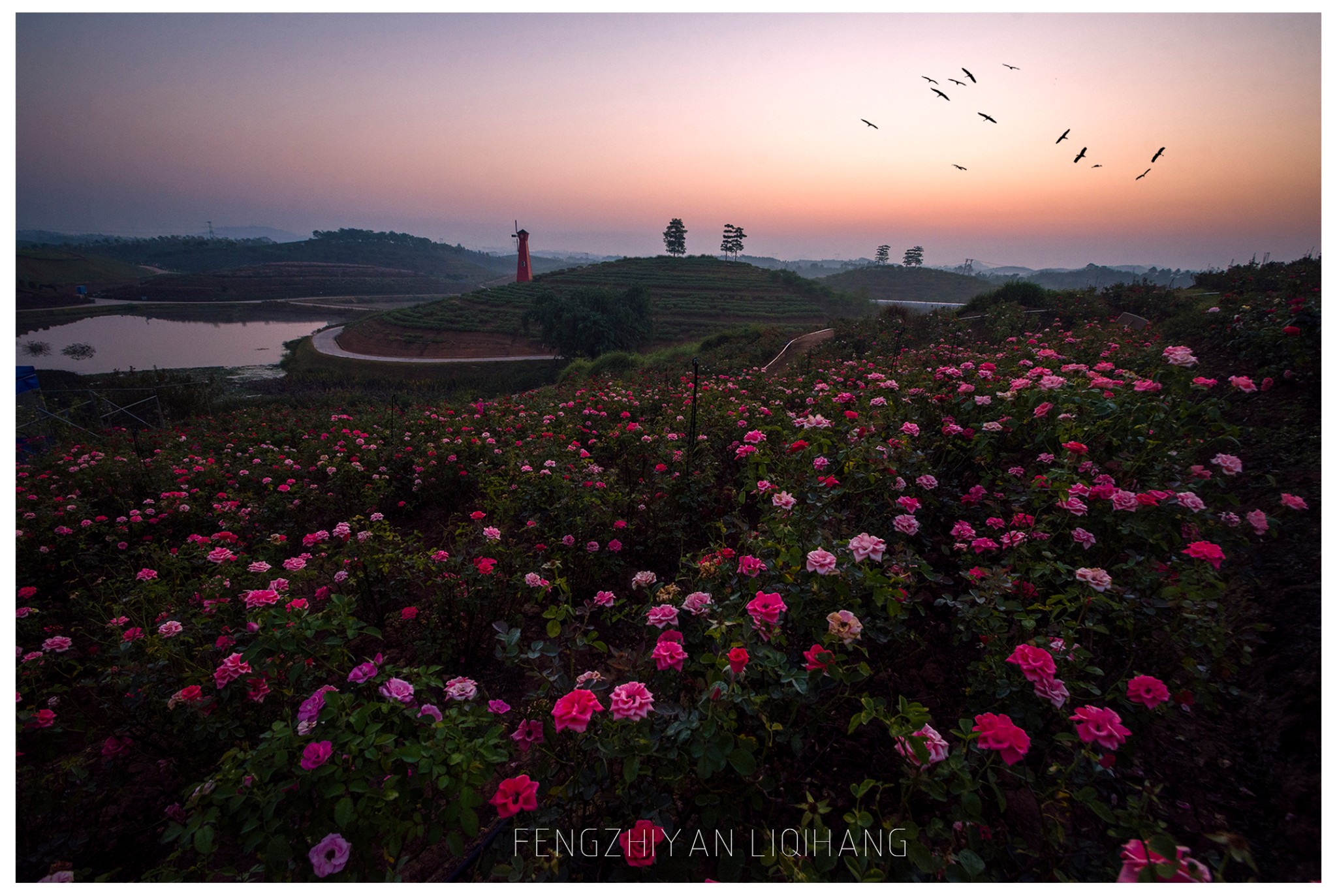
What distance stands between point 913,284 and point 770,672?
8743cm

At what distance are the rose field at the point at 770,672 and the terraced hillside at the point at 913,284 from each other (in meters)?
66.7

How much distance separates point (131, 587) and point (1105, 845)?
5090mm

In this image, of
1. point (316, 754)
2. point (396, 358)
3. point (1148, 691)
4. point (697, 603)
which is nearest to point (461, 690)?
point (316, 754)

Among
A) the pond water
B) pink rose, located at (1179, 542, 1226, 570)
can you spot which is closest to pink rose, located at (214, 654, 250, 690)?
pink rose, located at (1179, 542, 1226, 570)

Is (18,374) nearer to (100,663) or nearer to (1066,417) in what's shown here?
(100,663)

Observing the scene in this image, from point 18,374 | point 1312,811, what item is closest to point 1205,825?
point 1312,811

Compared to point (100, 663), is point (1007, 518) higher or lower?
higher

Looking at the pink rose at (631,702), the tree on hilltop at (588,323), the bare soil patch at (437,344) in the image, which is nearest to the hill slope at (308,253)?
the bare soil patch at (437,344)

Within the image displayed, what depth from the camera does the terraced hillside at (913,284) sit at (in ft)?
227

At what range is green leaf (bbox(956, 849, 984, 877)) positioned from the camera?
1.28 m

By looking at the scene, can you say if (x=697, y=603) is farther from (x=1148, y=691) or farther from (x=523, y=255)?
(x=523, y=255)

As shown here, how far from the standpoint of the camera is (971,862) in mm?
1281

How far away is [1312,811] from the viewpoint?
4.87 feet

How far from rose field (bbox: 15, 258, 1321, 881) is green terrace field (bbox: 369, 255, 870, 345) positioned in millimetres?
36176
